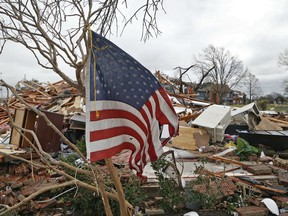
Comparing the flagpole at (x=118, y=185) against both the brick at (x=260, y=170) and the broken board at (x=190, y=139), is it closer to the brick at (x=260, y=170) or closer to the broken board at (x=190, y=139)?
the brick at (x=260, y=170)

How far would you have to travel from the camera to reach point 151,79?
2.93m

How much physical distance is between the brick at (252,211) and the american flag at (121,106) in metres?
1.93

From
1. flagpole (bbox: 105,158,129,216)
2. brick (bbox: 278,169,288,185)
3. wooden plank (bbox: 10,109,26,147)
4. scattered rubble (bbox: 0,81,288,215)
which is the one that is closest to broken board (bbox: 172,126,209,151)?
scattered rubble (bbox: 0,81,288,215)

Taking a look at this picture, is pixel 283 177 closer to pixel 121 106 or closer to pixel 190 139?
pixel 190 139

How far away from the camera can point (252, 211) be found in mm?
4012

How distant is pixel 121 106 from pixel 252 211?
2819 millimetres

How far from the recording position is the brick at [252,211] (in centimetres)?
396

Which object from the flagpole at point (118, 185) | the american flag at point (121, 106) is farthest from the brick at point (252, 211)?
the flagpole at point (118, 185)

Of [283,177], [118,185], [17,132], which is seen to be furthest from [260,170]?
[17,132]

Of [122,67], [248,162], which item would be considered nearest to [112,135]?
[122,67]

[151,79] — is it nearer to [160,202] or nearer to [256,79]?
[160,202]

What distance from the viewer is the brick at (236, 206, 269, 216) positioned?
156 inches

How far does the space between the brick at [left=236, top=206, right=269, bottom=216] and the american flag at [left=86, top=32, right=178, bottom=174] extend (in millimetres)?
1932

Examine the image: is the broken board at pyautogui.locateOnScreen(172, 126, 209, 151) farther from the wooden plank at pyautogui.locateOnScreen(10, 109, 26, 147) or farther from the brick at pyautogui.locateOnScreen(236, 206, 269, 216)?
the wooden plank at pyautogui.locateOnScreen(10, 109, 26, 147)
